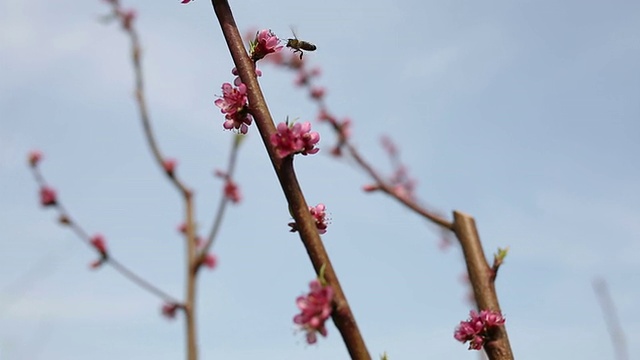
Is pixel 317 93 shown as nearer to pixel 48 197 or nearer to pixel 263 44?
pixel 48 197

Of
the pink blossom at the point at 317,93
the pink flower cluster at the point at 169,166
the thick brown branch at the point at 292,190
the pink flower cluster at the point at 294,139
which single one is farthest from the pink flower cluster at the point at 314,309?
the pink blossom at the point at 317,93

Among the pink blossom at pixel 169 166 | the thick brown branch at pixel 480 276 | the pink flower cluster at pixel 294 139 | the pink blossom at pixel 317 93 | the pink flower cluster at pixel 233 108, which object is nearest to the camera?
the pink flower cluster at pixel 294 139

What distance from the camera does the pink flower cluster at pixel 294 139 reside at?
159 centimetres

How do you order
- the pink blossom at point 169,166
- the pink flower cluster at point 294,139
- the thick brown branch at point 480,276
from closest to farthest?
the pink flower cluster at point 294,139
the thick brown branch at point 480,276
the pink blossom at point 169,166

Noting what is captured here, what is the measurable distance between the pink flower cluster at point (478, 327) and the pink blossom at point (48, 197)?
556 centimetres

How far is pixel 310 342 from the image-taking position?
145cm

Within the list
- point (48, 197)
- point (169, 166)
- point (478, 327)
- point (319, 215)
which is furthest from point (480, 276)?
point (48, 197)

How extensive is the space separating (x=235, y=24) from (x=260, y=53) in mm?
132

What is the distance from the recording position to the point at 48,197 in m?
6.75

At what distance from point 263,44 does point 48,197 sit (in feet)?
18.2

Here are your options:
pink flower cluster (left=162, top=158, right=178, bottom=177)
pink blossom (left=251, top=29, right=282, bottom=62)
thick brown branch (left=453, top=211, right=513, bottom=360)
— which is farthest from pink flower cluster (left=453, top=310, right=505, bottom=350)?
pink flower cluster (left=162, top=158, right=178, bottom=177)

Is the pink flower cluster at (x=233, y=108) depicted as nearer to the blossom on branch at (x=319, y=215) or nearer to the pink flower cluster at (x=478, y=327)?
the blossom on branch at (x=319, y=215)

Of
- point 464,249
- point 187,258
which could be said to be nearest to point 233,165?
point 187,258

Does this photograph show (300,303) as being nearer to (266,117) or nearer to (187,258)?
(266,117)
